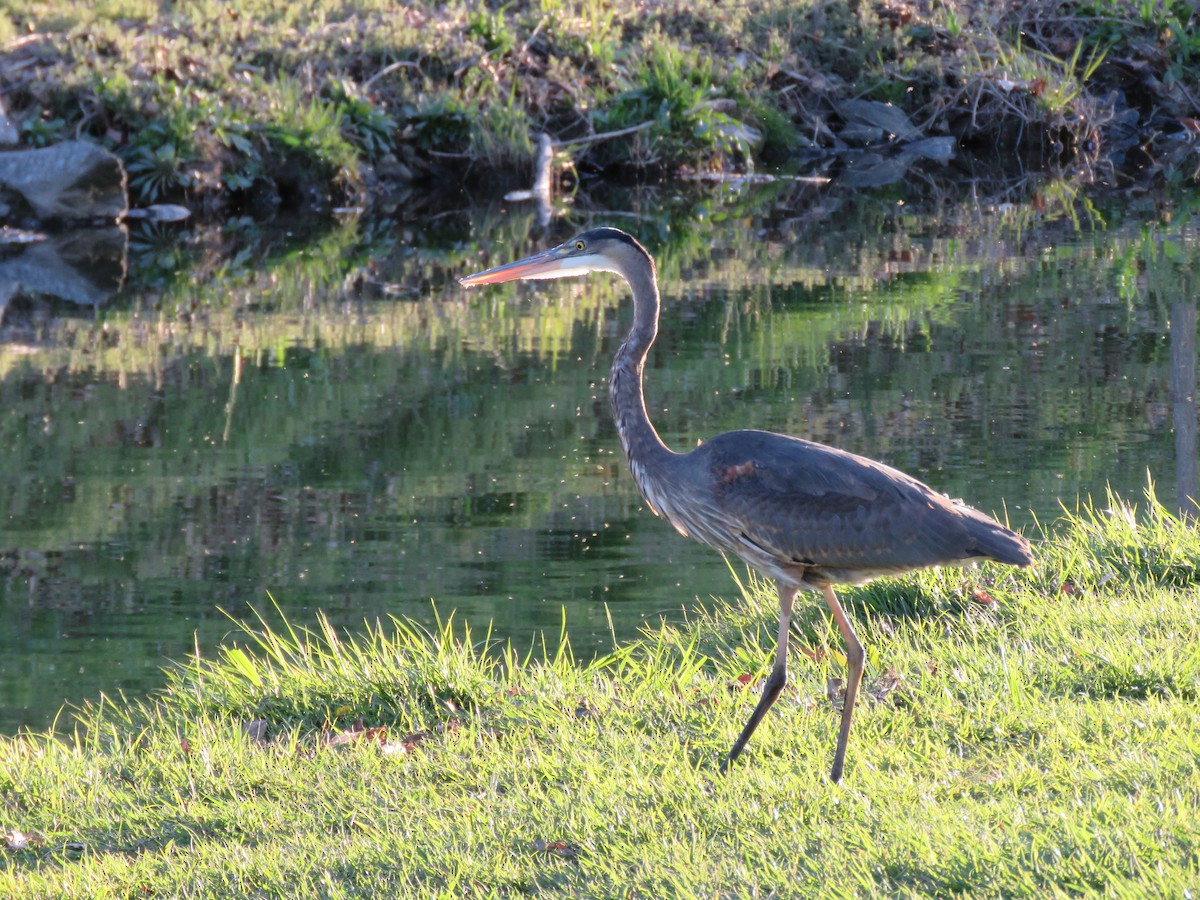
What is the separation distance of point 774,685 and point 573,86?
2012cm

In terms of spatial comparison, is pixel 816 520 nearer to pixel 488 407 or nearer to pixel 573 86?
pixel 488 407

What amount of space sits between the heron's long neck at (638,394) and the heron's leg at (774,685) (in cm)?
68

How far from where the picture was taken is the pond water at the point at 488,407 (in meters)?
8.37

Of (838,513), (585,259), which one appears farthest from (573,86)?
(838,513)

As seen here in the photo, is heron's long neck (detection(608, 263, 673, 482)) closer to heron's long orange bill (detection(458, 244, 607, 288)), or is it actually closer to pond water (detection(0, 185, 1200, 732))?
heron's long orange bill (detection(458, 244, 607, 288))

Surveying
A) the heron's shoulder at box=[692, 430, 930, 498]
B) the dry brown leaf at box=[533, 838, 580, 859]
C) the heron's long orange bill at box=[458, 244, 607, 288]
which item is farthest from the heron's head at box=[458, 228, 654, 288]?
the dry brown leaf at box=[533, 838, 580, 859]

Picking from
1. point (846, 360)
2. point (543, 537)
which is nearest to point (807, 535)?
point (543, 537)

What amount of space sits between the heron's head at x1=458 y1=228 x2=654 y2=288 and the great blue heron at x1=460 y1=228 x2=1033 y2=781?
928mm

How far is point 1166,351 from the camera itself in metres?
12.7

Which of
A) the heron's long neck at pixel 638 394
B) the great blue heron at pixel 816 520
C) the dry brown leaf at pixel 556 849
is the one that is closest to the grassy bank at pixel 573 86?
the heron's long neck at pixel 638 394

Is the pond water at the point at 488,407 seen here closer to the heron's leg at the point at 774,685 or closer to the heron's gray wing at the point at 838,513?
the heron's leg at the point at 774,685

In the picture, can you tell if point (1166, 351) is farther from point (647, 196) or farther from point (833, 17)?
point (833, 17)

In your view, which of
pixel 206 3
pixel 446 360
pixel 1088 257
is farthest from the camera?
pixel 206 3

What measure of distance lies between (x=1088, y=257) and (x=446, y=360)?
7609 millimetres
